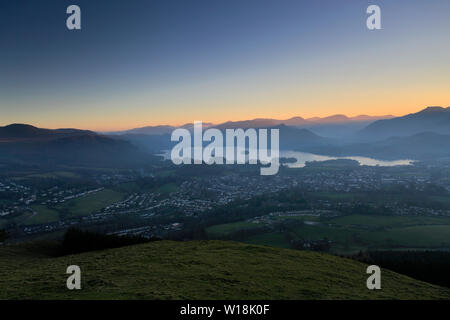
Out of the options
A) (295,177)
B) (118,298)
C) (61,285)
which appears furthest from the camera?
(295,177)

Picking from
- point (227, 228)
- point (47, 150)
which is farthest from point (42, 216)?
point (47, 150)

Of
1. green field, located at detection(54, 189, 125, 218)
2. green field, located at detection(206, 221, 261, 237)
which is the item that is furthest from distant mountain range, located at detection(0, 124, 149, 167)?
green field, located at detection(206, 221, 261, 237)

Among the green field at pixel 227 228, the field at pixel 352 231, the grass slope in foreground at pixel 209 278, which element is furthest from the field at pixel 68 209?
the grass slope in foreground at pixel 209 278

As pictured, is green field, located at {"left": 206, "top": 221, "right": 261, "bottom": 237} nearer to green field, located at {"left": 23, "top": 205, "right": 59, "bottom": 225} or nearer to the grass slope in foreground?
the grass slope in foreground

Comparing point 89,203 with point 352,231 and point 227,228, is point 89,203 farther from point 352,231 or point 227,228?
point 352,231

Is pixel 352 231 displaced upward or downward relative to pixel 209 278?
downward

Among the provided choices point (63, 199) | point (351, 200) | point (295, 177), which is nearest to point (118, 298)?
point (351, 200)

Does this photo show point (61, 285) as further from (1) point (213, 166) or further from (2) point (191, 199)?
(1) point (213, 166)

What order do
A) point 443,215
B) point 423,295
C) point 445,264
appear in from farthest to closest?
point 443,215 < point 445,264 < point 423,295
